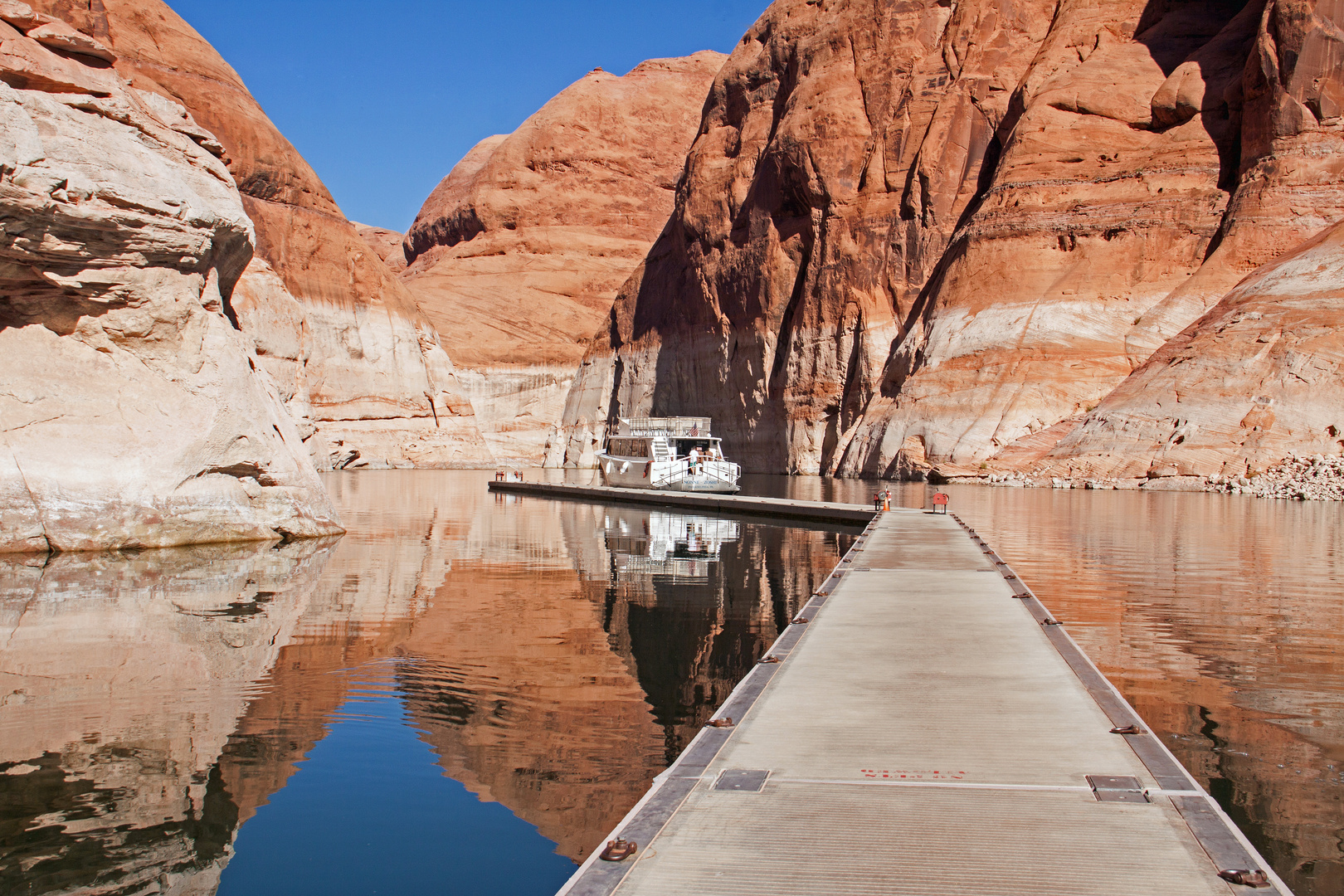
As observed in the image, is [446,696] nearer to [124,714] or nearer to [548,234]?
[124,714]

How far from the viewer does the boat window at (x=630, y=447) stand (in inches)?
1909

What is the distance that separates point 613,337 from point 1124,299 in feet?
166

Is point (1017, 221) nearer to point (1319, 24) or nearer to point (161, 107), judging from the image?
point (1319, 24)

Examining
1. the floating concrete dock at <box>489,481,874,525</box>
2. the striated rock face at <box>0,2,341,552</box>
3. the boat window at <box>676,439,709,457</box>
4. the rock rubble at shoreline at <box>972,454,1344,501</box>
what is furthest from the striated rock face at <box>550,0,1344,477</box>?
the striated rock face at <box>0,2,341,552</box>

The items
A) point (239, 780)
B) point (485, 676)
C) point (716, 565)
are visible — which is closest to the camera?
point (239, 780)

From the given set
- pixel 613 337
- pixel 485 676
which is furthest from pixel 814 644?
pixel 613 337

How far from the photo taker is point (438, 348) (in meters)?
95.4

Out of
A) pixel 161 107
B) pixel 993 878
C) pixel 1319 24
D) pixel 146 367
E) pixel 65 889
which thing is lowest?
pixel 65 889

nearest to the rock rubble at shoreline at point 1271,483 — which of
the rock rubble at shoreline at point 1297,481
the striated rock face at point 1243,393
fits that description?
the rock rubble at shoreline at point 1297,481

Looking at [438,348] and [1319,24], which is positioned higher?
[1319,24]

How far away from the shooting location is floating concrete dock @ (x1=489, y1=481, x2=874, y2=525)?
2804cm

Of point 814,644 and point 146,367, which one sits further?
point 146,367

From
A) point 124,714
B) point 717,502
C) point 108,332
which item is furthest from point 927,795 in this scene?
point 717,502

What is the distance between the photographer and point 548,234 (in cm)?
12706
